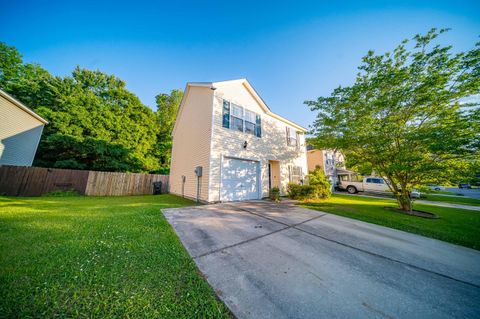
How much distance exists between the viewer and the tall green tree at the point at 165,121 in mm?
18361

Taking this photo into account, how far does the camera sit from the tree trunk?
677 centimetres

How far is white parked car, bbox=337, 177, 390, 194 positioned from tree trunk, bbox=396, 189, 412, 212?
30.2 feet

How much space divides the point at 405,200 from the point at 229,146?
28.5 ft

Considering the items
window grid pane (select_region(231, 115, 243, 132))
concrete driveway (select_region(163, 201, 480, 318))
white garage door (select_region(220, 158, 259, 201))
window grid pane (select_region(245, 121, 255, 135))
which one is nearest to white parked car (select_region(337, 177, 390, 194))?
white garage door (select_region(220, 158, 259, 201))

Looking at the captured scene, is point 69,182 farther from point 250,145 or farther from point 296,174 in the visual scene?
point 296,174

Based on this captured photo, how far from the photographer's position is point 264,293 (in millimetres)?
1729

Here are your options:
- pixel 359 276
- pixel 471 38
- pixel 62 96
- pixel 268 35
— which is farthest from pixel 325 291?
pixel 62 96

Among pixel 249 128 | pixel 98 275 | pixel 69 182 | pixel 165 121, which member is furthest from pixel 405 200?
pixel 165 121

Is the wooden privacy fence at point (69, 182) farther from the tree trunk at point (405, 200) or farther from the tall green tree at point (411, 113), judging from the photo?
the tree trunk at point (405, 200)

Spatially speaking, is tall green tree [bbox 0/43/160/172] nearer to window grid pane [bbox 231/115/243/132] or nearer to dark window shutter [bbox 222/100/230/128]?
dark window shutter [bbox 222/100/230/128]

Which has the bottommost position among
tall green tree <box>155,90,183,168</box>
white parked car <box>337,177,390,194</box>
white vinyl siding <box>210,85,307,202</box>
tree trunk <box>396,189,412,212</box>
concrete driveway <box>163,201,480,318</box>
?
concrete driveway <box>163,201,480,318</box>

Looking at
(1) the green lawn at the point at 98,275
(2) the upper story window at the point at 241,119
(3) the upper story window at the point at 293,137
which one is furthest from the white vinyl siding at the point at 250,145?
(1) the green lawn at the point at 98,275

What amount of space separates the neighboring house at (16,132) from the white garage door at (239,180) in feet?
45.8

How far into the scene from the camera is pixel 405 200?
6879 mm
